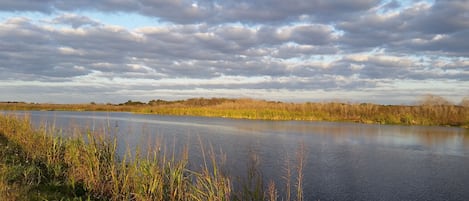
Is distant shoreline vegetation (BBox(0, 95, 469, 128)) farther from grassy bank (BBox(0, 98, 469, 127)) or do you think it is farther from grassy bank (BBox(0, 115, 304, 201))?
grassy bank (BBox(0, 115, 304, 201))

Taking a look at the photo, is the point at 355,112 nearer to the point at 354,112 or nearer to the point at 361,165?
the point at 354,112

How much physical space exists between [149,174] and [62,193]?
122 cm

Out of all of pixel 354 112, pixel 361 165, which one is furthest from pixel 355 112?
pixel 361 165

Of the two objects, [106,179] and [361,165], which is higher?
[106,179]

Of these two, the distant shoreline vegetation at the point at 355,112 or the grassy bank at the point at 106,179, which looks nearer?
the grassy bank at the point at 106,179

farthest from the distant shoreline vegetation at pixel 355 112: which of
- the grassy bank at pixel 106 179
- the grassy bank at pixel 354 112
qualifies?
the grassy bank at pixel 106 179

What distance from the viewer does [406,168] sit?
10.0m

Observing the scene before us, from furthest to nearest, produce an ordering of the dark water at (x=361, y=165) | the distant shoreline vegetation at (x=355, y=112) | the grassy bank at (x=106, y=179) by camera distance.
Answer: the distant shoreline vegetation at (x=355, y=112) < the dark water at (x=361, y=165) < the grassy bank at (x=106, y=179)

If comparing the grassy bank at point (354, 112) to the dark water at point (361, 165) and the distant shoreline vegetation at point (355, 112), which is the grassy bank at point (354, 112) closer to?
the distant shoreline vegetation at point (355, 112)

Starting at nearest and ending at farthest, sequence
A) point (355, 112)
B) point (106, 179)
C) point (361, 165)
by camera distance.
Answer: point (106, 179) < point (361, 165) < point (355, 112)

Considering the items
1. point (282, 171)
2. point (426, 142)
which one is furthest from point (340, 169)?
point (426, 142)

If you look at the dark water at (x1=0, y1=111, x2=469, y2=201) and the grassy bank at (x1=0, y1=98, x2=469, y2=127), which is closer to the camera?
the dark water at (x1=0, y1=111, x2=469, y2=201)

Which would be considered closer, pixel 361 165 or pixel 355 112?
pixel 361 165

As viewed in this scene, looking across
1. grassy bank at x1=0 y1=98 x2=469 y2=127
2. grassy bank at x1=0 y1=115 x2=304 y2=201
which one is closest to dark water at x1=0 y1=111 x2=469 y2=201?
grassy bank at x1=0 y1=115 x2=304 y2=201
